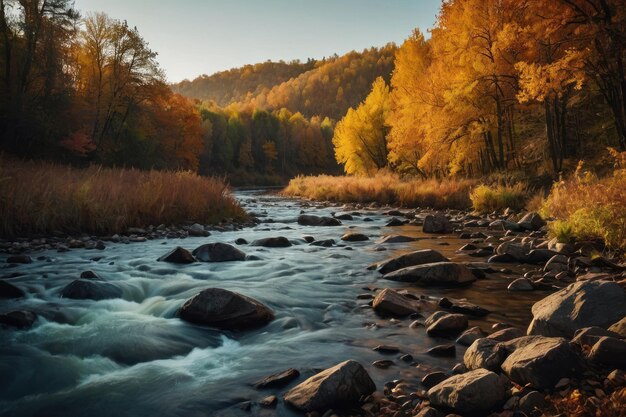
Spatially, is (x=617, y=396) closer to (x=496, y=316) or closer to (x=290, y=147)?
(x=496, y=316)

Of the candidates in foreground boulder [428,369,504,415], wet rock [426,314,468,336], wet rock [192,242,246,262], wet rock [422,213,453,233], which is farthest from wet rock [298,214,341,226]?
foreground boulder [428,369,504,415]

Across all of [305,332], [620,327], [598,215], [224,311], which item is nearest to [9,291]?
[224,311]

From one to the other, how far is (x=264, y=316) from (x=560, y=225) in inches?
250

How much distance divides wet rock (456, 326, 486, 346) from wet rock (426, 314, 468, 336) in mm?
161

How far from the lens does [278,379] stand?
3.39 m

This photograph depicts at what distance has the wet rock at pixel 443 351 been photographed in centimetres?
375

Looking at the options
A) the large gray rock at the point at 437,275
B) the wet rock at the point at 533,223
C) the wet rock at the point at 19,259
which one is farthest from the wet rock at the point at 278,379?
the wet rock at the point at 533,223


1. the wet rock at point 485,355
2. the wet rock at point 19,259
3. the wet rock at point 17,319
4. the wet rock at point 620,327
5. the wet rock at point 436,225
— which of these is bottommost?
the wet rock at point 436,225

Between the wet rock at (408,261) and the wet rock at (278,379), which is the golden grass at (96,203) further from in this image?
the wet rock at (278,379)

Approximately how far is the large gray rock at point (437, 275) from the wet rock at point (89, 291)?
13.4 ft

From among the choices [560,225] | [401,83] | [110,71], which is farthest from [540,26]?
[110,71]

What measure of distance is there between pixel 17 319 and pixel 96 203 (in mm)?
6662

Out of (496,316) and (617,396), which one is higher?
(617,396)

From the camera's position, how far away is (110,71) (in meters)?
32.2
